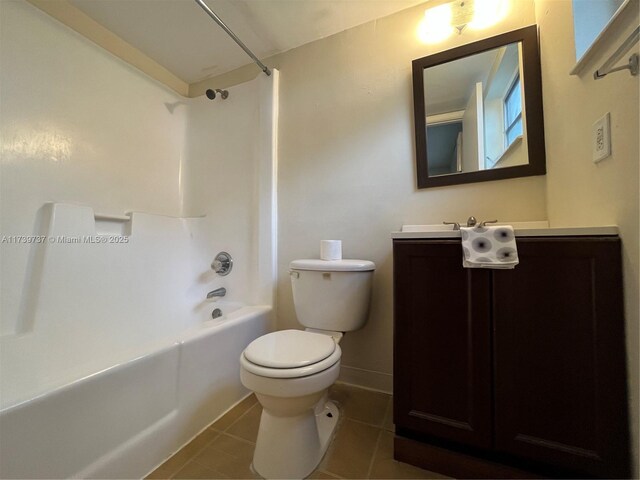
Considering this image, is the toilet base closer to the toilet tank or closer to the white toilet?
the white toilet

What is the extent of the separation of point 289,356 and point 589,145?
1176mm

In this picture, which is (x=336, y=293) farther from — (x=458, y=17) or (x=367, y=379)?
(x=458, y=17)

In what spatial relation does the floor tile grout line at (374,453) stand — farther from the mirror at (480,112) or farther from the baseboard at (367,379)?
the mirror at (480,112)

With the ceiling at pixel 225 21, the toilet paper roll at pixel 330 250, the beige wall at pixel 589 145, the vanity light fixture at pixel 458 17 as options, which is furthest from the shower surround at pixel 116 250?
the beige wall at pixel 589 145

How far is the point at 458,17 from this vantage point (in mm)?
1203

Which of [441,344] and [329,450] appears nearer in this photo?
[441,344]

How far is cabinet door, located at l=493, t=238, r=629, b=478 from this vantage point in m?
0.64

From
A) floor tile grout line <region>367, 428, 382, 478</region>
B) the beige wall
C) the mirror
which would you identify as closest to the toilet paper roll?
the mirror

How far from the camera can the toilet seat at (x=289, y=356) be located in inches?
30.4

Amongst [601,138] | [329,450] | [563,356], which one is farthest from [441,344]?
[601,138]

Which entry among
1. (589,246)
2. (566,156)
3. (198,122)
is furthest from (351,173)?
(198,122)

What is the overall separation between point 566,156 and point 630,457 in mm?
912

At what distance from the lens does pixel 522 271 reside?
73cm

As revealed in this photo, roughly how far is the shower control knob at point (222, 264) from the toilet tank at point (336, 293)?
70 cm
